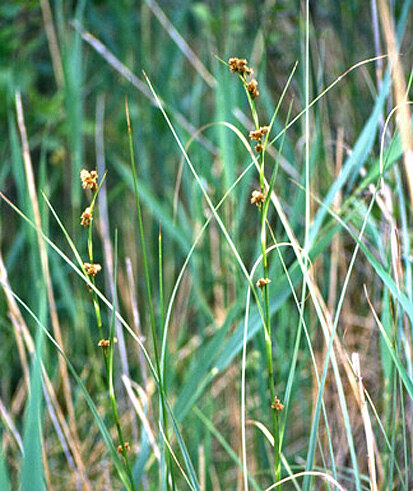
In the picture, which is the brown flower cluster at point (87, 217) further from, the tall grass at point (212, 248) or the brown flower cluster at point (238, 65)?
the brown flower cluster at point (238, 65)

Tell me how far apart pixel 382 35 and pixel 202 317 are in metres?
0.77

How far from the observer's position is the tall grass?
0.73 m

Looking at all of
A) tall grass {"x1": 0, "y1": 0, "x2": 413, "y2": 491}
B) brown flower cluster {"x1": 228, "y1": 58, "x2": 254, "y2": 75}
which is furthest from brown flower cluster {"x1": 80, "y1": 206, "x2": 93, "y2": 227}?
brown flower cluster {"x1": 228, "y1": 58, "x2": 254, "y2": 75}

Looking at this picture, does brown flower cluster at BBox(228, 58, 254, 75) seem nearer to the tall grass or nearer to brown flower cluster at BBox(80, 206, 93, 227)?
the tall grass

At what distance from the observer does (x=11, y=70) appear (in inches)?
51.1

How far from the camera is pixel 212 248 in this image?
1.21m

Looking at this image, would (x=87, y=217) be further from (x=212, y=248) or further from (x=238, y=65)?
(x=212, y=248)

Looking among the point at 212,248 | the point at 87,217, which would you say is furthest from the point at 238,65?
the point at 212,248

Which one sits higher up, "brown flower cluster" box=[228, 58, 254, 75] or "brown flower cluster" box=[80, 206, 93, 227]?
"brown flower cluster" box=[228, 58, 254, 75]

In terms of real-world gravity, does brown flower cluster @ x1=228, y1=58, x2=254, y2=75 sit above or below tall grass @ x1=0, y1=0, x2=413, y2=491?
above

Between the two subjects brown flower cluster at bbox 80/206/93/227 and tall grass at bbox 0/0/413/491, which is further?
tall grass at bbox 0/0/413/491

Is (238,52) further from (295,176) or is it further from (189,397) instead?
(189,397)

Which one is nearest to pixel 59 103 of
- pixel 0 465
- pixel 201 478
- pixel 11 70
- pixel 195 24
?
pixel 11 70

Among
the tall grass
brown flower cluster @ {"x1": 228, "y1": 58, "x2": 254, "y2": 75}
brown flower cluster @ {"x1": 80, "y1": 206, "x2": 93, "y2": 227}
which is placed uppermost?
brown flower cluster @ {"x1": 228, "y1": 58, "x2": 254, "y2": 75}
